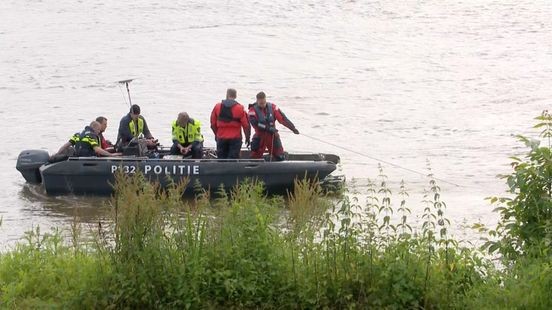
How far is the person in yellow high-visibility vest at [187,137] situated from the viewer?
16156 millimetres

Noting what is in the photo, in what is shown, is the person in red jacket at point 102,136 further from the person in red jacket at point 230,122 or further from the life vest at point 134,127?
the person in red jacket at point 230,122

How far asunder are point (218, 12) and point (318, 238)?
29.9 m

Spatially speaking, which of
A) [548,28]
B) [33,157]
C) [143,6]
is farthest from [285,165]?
[143,6]

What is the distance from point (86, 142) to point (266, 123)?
2.83m

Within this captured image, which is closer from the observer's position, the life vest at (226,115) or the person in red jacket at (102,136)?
the life vest at (226,115)

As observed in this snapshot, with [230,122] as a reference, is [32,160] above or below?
below

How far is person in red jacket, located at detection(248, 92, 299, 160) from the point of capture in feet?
52.1

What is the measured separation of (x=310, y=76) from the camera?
95.9 ft

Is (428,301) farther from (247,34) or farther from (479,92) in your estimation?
(247,34)

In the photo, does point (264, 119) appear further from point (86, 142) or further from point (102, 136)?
point (86, 142)

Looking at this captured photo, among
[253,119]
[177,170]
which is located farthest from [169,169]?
[253,119]

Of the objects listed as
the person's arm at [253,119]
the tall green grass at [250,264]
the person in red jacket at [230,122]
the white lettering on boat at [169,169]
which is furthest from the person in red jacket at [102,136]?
the tall green grass at [250,264]

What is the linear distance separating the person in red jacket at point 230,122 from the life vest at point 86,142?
75.1 inches

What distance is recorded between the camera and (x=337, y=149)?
70.9ft
